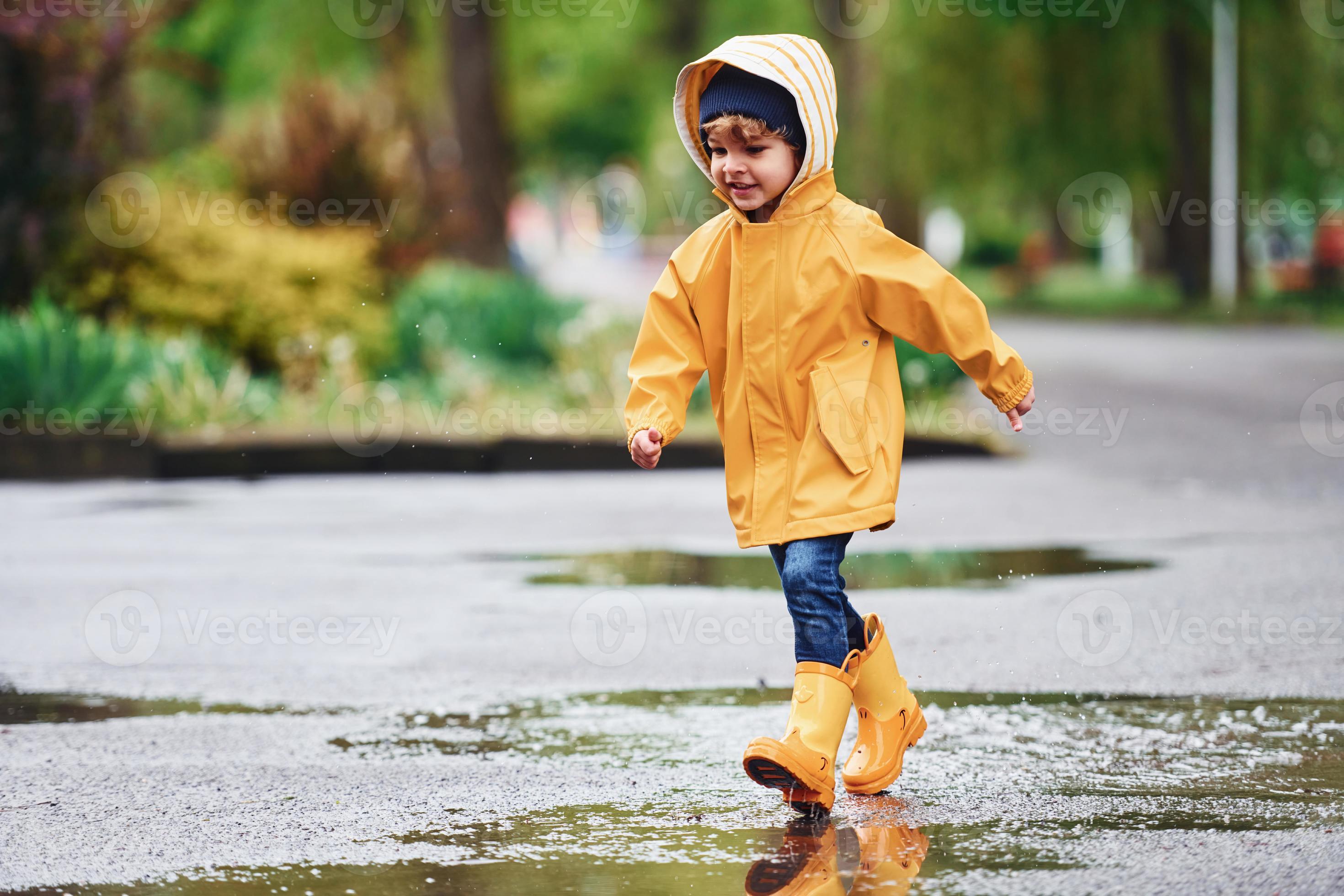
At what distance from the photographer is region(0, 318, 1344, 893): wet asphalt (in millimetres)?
3736

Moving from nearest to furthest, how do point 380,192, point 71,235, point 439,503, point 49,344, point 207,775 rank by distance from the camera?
point 207,775 → point 439,503 → point 49,344 → point 71,235 → point 380,192

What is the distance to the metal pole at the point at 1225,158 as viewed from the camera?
27.6 metres

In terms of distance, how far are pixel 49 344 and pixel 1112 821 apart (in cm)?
906

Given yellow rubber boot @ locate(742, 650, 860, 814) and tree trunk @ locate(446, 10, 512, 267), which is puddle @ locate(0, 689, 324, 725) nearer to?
yellow rubber boot @ locate(742, 650, 860, 814)

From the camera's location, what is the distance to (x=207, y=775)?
4523 millimetres

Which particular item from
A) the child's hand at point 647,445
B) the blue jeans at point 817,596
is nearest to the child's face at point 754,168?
the child's hand at point 647,445

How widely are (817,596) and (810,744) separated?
0.34 m

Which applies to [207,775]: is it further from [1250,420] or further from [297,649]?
[1250,420]

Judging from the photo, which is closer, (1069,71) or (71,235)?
(71,235)

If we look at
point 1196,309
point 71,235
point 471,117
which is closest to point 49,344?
point 71,235

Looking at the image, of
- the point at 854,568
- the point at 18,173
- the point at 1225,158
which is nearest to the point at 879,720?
the point at 854,568

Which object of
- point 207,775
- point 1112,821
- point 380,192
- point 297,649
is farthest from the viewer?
point 380,192

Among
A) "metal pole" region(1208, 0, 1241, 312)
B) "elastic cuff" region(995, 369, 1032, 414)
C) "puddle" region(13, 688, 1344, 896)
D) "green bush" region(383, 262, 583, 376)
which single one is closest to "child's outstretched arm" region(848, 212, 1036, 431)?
"elastic cuff" region(995, 369, 1032, 414)

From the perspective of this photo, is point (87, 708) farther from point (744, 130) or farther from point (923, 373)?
point (923, 373)
